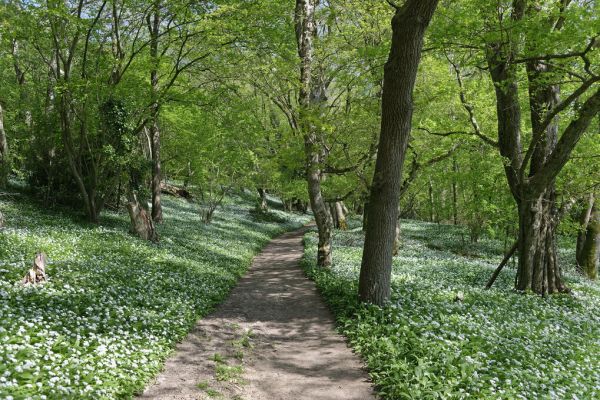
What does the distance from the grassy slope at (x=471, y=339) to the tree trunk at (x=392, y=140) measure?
956 mm

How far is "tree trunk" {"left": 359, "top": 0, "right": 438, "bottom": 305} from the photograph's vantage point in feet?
30.2

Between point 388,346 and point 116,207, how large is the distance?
2024 cm

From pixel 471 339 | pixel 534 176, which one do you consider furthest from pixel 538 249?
pixel 471 339

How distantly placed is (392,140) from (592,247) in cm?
1759

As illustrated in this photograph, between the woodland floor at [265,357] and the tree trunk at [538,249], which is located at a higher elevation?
the tree trunk at [538,249]

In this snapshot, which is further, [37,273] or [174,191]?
[174,191]

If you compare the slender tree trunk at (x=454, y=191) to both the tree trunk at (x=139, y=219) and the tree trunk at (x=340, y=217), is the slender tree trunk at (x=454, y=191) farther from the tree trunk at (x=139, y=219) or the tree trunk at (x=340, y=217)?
the tree trunk at (x=139, y=219)

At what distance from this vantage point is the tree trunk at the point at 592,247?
2083 centimetres

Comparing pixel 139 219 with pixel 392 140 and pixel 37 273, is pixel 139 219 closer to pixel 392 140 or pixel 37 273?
pixel 37 273

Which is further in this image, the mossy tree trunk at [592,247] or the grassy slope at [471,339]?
the mossy tree trunk at [592,247]

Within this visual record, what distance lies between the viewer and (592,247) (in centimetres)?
2120

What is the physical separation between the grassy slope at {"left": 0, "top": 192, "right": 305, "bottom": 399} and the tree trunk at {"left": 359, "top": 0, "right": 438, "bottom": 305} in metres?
4.75

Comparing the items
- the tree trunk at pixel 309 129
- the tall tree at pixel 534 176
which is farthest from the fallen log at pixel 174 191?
the tall tree at pixel 534 176

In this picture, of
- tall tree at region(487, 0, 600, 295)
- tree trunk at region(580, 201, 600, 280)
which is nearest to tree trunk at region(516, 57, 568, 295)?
tall tree at region(487, 0, 600, 295)
